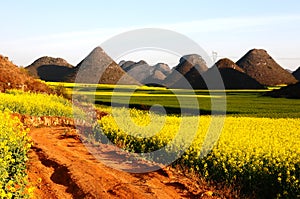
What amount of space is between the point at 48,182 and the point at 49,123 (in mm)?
13816

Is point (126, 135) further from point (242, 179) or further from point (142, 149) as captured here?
point (242, 179)

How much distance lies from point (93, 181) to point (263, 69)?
147968mm

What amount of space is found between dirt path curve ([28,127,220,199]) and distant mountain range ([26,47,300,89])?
3130 inches

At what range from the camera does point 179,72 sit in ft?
432

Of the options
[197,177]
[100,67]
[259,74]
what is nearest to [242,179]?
[197,177]

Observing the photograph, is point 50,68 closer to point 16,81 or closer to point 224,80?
point 224,80

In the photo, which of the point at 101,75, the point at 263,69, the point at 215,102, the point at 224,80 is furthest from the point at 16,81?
the point at 263,69

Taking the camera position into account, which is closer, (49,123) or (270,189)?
(270,189)

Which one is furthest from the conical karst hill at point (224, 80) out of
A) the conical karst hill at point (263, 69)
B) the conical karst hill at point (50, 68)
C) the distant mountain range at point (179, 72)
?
the conical karst hill at point (50, 68)

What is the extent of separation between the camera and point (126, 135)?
1519 centimetres

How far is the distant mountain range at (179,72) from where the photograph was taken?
109125mm

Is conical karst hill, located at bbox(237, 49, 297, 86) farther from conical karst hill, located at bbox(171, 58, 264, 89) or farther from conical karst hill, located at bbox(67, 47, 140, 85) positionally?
conical karst hill, located at bbox(67, 47, 140, 85)

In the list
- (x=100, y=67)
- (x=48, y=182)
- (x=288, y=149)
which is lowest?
(x=48, y=182)

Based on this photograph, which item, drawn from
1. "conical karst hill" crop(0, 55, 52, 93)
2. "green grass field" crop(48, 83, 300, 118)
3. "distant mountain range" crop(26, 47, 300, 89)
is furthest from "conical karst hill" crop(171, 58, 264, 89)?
"conical karst hill" crop(0, 55, 52, 93)
